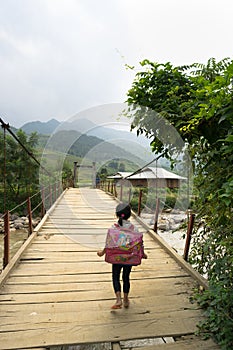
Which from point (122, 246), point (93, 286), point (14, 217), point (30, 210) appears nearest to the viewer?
point (122, 246)

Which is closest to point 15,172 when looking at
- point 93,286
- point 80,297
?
point 93,286

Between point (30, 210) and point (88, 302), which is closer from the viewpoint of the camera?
point (88, 302)

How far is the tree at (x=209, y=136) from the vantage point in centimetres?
119

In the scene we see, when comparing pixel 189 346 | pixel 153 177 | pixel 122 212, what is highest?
pixel 153 177

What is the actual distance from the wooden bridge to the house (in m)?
2.78

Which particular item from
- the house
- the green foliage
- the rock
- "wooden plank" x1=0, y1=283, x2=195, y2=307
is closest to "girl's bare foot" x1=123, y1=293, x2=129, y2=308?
"wooden plank" x1=0, y1=283, x2=195, y2=307

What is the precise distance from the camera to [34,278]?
1.99 metres

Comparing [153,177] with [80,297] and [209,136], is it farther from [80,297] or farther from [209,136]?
[209,136]

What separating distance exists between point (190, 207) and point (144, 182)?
9173mm

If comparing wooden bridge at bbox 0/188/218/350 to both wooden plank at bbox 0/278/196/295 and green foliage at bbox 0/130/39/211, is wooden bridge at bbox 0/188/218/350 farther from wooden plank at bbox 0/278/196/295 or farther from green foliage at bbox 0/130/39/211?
green foliage at bbox 0/130/39/211

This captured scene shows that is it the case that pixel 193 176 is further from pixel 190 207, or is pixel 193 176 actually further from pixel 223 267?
pixel 223 267

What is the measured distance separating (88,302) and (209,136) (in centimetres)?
126

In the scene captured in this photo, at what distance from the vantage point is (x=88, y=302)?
1671mm

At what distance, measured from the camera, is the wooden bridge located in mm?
1333
